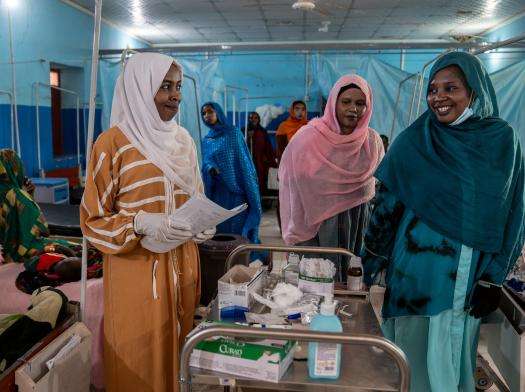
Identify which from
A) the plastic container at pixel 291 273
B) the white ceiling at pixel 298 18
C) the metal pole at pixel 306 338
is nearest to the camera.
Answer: the metal pole at pixel 306 338

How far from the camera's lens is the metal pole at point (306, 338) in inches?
42.8

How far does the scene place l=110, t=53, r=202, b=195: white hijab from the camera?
1.72 m

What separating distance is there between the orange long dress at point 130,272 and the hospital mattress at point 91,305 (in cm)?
44

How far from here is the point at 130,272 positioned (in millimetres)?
1731

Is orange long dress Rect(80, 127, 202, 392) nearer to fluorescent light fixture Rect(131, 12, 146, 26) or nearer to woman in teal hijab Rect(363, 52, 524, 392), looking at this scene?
woman in teal hijab Rect(363, 52, 524, 392)

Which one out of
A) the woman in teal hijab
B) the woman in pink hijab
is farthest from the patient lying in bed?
the woman in teal hijab

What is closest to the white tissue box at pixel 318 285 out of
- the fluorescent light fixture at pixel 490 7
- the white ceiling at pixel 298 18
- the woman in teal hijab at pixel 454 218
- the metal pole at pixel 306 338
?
the woman in teal hijab at pixel 454 218

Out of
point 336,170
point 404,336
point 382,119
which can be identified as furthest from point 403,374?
point 382,119

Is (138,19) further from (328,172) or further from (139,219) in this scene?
(139,219)

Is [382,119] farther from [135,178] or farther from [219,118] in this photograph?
[135,178]

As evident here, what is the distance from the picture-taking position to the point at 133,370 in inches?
68.5

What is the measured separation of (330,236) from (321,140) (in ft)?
1.52

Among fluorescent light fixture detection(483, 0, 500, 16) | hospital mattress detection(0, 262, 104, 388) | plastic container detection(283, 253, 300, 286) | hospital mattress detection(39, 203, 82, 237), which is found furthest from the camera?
fluorescent light fixture detection(483, 0, 500, 16)

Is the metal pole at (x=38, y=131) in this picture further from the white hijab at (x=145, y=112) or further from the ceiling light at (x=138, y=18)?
the white hijab at (x=145, y=112)
